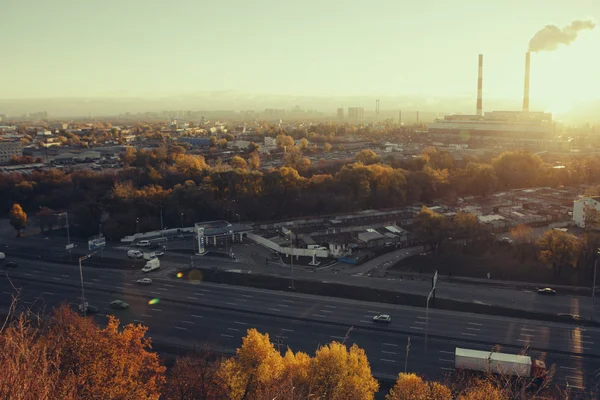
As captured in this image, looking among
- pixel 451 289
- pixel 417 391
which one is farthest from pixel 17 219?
pixel 417 391

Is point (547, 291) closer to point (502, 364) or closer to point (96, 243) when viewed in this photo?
point (502, 364)

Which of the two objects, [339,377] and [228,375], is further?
[228,375]

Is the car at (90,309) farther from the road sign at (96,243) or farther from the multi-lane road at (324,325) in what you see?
the road sign at (96,243)

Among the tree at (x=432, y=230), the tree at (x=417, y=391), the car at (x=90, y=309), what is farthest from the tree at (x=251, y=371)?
the tree at (x=432, y=230)

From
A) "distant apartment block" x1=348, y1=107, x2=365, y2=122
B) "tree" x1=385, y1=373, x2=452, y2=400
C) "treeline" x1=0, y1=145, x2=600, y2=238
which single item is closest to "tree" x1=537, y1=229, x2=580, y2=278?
"tree" x1=385, y1=373, x2=452, y2=400

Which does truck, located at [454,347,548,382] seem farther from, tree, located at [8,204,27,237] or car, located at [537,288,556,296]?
tree, located at [8,204,27,237]

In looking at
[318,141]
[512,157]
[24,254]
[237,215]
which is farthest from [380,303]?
[318,141]


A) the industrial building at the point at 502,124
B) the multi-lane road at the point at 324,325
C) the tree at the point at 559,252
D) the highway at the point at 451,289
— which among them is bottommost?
the multi-lane road at the point at 324,325
